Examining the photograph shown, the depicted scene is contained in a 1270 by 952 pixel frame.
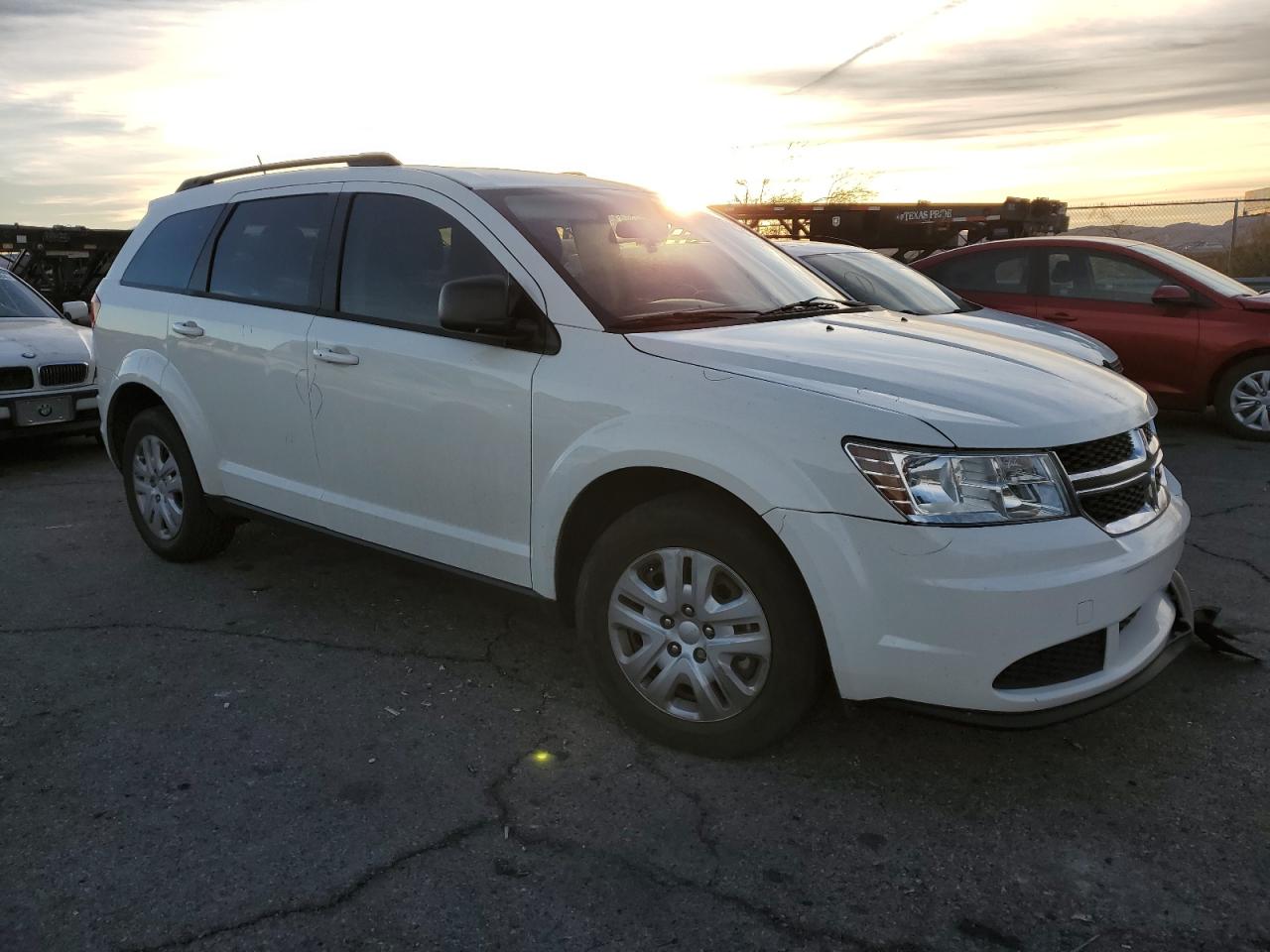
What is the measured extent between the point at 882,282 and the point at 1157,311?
2567 millimetres

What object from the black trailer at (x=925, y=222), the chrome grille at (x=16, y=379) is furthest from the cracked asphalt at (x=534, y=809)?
the black trailer at (x=925, y=222)

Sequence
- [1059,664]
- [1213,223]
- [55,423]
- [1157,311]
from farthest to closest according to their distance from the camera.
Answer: [1213,223], [1157,311], [55,423], [1059,664]

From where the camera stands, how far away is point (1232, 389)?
8398mm

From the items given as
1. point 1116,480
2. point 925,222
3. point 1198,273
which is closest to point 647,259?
point 1116,480

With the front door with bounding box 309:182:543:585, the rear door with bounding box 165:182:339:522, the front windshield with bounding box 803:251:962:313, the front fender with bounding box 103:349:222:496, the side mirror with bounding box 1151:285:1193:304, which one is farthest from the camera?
the side mirror with bounding box 1151:285:1193:304

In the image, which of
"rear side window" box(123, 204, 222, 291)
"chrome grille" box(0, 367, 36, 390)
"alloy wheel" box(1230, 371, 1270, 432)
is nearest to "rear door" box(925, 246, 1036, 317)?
"alloy wheel" box(1230, 371, 1270, 432)

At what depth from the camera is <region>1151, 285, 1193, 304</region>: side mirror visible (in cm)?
841

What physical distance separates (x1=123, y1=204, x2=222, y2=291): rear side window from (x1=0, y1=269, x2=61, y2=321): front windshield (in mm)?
4318

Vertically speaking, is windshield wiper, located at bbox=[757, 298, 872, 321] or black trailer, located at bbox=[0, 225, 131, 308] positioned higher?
black trailer, located at bbox=[0, 225, 131, 308]

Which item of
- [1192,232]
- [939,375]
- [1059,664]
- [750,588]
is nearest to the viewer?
[1059,664]

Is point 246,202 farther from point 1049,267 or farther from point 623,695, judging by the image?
point 1049,267

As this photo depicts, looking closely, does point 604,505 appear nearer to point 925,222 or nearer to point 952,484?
point 952,484

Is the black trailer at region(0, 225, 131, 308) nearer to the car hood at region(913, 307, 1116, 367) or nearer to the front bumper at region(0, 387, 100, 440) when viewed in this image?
the front bumper at region(0, 387, 100, 440)

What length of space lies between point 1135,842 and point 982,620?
76cm
